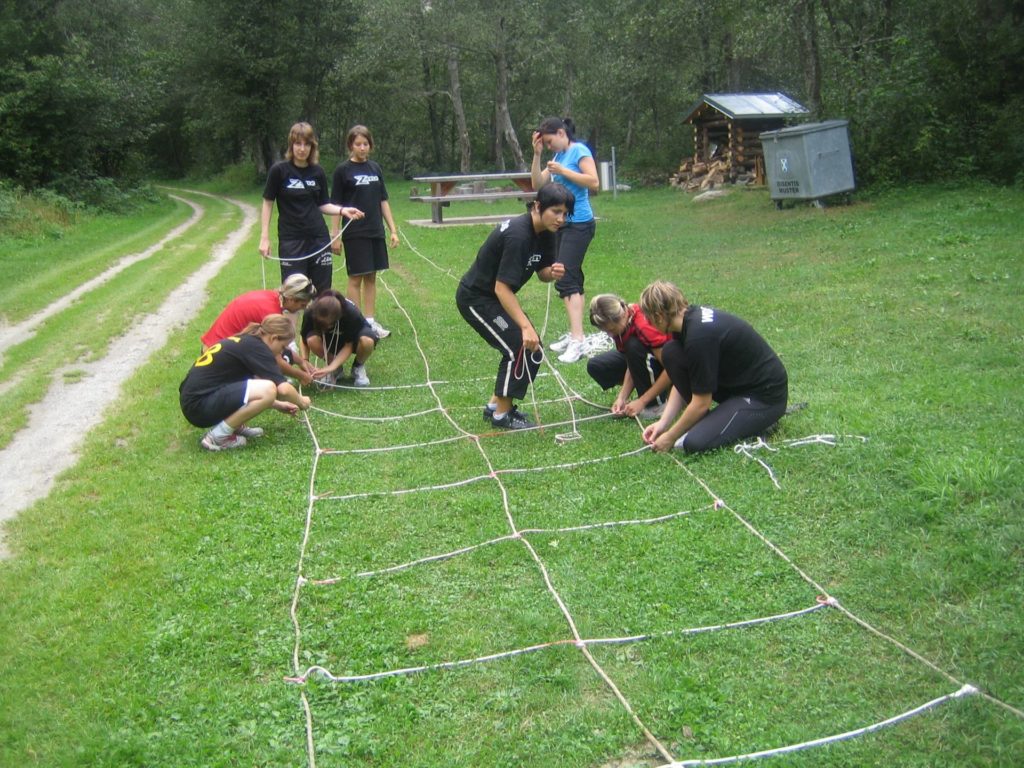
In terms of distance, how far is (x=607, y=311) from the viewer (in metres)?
4.64

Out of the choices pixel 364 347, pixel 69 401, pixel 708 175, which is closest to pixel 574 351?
pixel 364 347

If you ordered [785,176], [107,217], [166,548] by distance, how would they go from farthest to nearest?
[107,217], [785,176], [166,548]

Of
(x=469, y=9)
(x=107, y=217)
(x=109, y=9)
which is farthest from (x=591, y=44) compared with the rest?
(x=107, y=217)

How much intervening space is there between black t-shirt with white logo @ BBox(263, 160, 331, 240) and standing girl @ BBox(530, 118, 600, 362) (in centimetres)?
151

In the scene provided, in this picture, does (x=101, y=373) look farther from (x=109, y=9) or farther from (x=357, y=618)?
(x=109, y=9)

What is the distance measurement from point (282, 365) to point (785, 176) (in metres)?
9.98

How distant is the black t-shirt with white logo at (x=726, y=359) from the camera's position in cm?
414

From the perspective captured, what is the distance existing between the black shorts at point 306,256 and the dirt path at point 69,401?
1.42 m

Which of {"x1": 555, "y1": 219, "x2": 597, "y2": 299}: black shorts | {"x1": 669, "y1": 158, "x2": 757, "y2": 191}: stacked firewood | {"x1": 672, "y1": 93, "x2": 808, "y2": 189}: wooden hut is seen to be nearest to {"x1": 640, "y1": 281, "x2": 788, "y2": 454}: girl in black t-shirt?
{"x1": 555, "y1": 219, "x2": 597, "y2": 299}: black shorts

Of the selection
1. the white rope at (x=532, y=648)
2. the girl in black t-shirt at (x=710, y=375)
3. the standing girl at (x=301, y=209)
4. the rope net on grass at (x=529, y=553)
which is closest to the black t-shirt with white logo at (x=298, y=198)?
the standing girl at (x=301, y=209)

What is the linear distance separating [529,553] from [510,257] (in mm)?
1704

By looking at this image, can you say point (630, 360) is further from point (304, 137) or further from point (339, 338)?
point (304, 137)

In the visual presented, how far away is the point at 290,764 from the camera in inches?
94.7

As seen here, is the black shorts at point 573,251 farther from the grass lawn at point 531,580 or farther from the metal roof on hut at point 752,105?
the metal roof on hut at point 752,105
